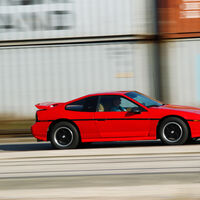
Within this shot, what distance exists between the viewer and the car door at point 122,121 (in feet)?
28.9

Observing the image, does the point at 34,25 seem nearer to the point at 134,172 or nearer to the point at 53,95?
the point at 53,95

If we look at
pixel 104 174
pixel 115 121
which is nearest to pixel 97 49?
pixel 115 121

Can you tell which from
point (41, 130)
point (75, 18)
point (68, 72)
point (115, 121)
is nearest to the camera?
point (115, 121)

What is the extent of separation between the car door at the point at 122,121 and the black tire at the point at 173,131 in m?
0.32

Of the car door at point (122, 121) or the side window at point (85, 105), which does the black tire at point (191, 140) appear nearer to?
the car door at point (122, 121)

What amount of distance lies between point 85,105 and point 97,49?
20.0 feet

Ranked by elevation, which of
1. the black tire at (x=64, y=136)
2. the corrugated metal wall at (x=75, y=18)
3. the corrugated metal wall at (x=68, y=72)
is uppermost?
the corrugated metal wall at (x=75, y=18)

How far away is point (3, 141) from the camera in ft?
39.9

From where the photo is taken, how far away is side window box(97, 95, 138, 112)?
904 cm

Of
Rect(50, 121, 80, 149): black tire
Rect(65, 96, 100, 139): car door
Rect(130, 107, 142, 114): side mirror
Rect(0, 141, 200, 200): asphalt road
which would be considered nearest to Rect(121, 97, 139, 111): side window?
Rect(130, 107, 142, 114): side mirror

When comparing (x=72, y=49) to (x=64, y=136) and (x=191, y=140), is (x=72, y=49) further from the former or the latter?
(x=191, y=140)

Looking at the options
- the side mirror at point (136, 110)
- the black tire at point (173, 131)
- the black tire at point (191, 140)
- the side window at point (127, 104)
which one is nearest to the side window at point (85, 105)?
the side window at point (127, 104)

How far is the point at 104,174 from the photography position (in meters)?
6.19

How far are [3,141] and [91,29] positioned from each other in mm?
5129
